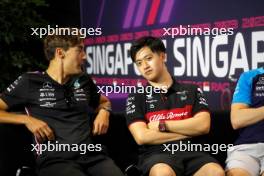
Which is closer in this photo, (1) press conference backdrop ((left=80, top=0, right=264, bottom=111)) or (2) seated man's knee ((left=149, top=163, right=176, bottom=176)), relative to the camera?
(2) seated man's knee ((left=149, top=163, right=176, bottom=176))

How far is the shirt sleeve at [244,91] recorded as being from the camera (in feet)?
9.25

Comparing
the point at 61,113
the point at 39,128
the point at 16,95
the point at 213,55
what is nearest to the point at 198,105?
the point at 61,113

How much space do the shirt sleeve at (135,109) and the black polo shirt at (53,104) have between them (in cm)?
30

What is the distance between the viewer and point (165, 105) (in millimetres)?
2764

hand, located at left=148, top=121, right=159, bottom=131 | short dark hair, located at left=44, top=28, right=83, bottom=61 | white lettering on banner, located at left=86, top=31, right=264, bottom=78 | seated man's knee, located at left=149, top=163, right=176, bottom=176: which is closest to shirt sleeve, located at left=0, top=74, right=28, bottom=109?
short dark hair, located at left=44, top=28, right=83, bottom=61

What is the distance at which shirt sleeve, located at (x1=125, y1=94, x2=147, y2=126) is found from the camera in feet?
8.98

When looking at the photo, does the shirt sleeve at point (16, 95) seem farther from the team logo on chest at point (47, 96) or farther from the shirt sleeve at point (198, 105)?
the shirt sleeve at point (198, 105)

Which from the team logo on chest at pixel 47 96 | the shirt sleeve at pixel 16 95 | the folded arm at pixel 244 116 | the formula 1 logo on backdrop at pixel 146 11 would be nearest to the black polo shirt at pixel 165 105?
the folded arm at pixel 244 116

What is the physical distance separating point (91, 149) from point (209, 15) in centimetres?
179

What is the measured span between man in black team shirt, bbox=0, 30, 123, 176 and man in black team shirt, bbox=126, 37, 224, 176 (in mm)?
251

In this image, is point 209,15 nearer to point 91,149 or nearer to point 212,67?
point 212,67

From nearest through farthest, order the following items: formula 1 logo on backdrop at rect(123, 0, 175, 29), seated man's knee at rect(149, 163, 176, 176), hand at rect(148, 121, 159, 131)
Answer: seated man's knee at rect(149, 163, 176, 176), hand at rect(148, 121, 159, 131), formula 1 logo on backdrop at rect(123, 0, 175, 29)

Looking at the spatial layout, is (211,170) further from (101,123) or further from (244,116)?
(101,123)

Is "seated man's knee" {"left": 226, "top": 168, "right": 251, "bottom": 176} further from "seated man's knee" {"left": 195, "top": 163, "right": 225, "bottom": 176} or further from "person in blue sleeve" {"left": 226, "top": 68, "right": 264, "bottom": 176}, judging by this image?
"seated man's knee" {"left": 195, "top": 163, "right": 225, "bottom": 176}
